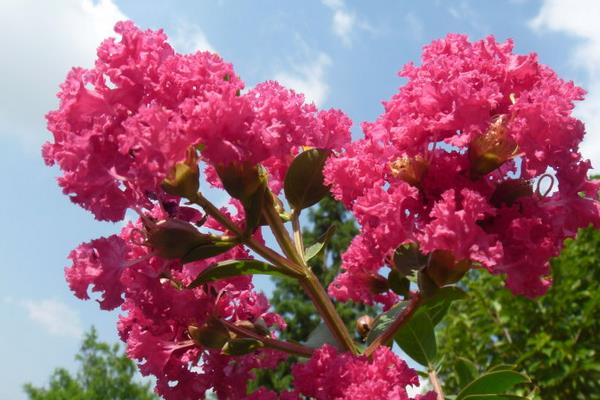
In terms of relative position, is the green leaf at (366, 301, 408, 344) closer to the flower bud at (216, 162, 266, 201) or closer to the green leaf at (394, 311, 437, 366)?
the green leaf at (394, 311, 437, 366)

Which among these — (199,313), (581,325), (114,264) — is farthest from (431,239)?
(581,325)

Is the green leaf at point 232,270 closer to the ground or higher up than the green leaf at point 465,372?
higher up

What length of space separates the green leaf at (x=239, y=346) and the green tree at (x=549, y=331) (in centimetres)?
417

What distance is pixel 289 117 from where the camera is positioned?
1284 millimetres

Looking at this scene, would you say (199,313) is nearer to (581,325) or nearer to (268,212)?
(268,212)

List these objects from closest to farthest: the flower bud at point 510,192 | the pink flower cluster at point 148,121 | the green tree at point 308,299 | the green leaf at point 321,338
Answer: the pink flower cluster at point 148,121, the flower bud at point 510,192, the green leaf at point 321,338, the green tree at point 308,299

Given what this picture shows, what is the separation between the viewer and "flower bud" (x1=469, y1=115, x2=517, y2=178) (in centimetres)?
121

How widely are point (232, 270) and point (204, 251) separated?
8cm

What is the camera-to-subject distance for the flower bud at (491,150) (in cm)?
121

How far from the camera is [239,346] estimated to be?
133 centimetres

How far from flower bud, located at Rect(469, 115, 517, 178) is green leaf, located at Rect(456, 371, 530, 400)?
1.70ft

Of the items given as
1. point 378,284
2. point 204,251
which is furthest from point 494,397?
point 204,251

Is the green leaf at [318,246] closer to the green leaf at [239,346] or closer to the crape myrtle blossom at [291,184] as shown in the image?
the crape myrtle blossom at [291,184]

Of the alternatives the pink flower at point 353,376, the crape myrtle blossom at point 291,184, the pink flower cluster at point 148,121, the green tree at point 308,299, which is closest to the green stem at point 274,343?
the crape myrtle blossom at point 291,184
